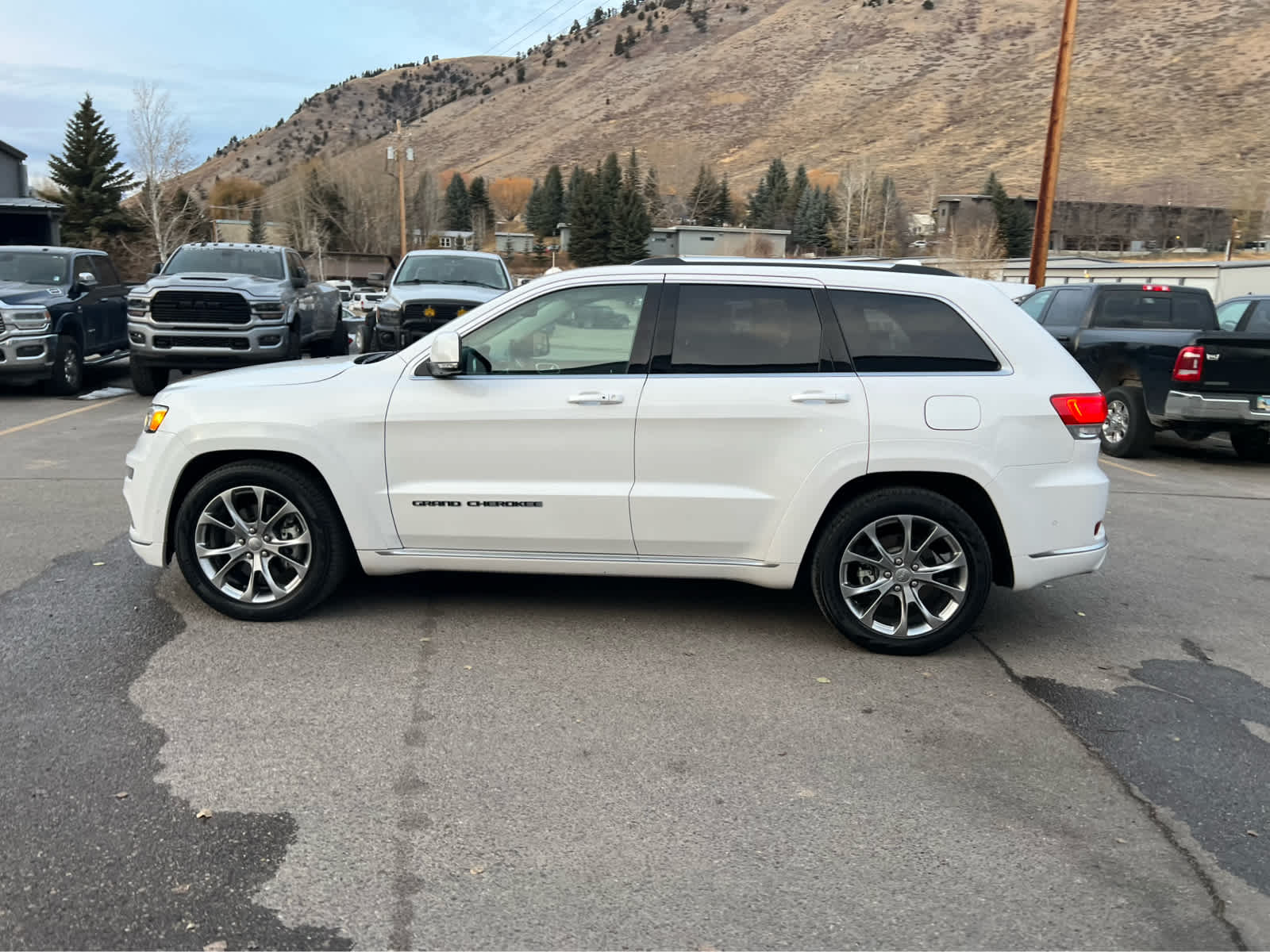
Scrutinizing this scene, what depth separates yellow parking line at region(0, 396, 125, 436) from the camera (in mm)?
11055

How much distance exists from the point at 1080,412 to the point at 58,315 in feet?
42.4

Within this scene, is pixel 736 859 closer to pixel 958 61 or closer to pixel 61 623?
pixel 61 623

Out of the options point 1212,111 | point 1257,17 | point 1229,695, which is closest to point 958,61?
point 1257,17

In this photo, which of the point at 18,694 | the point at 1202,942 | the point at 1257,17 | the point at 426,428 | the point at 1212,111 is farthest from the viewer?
the point at 1257,17

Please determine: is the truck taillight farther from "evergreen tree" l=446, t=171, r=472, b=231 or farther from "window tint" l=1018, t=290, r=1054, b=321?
"evergreen tree" l=446, t=171, r=472, b=231

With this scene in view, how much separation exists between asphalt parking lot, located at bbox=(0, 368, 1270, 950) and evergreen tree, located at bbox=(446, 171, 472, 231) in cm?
12366

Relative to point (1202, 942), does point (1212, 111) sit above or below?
above

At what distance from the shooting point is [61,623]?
5016 millimetres

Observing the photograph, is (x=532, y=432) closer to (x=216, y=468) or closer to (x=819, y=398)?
(x=819, y=398)

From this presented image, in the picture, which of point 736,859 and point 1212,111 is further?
point 1212,111

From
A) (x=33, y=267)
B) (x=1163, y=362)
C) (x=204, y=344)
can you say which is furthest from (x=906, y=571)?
(x=33, y=267)

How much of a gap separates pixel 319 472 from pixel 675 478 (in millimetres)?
1714

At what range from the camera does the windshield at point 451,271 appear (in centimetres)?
1504

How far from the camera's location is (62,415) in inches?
483
